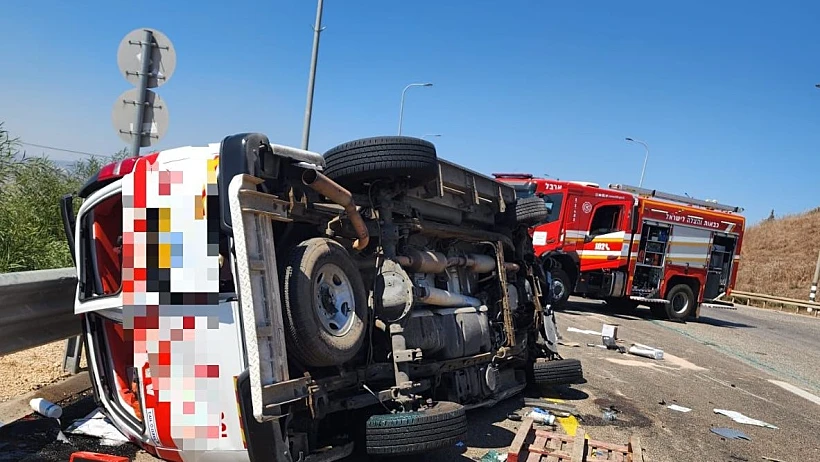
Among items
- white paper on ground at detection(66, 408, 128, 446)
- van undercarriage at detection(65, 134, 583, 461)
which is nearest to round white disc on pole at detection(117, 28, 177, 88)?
van undercarriage at detection(65, 134, 583, 461)

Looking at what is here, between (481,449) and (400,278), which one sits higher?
(400,278)

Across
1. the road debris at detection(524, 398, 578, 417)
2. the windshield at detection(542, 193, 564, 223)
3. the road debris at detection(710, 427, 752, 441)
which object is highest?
the windshield at detection(542, 193, 564, 223)

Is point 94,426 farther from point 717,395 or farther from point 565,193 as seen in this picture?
point 565,193

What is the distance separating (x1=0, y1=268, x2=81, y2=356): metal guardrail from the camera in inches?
153

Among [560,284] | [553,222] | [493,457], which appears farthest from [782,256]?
[493,457]

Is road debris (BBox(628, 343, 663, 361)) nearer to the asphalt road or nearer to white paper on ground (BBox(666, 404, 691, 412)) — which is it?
the asphalt road

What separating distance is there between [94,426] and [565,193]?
12.1m

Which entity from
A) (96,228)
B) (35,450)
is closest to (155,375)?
(96,228)

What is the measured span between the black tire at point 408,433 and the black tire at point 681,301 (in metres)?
13.9

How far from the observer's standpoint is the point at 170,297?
3029mm

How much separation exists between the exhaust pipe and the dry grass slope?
116 ft

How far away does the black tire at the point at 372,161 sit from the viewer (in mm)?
4027

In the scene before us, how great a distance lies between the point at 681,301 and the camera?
16.5 meters

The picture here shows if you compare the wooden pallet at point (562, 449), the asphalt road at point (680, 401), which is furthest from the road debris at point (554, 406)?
the wooden pallet at point (562, 449)
